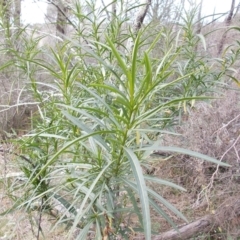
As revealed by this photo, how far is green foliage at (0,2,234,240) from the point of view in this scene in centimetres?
79

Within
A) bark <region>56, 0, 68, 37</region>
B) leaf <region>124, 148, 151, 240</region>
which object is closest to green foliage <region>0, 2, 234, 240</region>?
leaf <region>124, 148, 151, 240</region>

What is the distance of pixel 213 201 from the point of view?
85.7 inches

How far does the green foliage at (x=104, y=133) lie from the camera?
79 cm

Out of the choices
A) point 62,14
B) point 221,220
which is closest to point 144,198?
point 221,220

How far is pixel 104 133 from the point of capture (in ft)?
2.82

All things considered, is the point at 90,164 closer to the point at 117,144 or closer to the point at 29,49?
the point at 117,144

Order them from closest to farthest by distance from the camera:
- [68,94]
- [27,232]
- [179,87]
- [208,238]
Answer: [68,94] < [179,87] < [208,238] < [27,232]

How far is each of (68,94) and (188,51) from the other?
702 millimetres

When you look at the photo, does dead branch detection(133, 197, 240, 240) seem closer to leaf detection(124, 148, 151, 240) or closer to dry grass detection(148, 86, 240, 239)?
dry grass detection(148, 86, 240, 239)

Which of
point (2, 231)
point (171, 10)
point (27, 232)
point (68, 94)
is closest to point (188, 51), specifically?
point (68, 94)

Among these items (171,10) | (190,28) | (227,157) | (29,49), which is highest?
(171,10)

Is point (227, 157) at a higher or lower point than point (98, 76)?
lower

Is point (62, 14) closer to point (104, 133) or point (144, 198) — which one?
point (104, 133)

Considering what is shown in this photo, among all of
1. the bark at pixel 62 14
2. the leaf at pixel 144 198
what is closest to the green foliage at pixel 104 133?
the leaf at pixel 144 198
